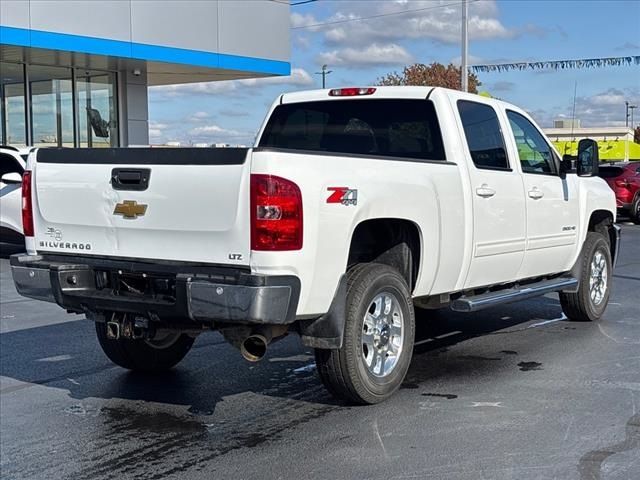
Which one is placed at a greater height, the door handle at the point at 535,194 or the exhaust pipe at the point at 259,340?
the door handle at the point at 535,194

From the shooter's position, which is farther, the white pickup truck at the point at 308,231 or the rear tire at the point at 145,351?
the rear tire at the point at 145,351

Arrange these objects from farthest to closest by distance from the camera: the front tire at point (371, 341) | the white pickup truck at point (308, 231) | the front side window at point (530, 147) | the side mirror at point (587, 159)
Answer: the side mirror at point (587, 159)
the front side window at point (530, 147)
the front tire at point (371, 341)
the white pickup truck at point (308, 231)

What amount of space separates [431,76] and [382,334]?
43.9 meters

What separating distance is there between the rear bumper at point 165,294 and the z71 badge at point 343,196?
554mm

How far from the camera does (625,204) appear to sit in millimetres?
23172

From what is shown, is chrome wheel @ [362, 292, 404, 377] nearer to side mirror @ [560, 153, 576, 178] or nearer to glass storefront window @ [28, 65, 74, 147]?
side mirror @ [560, 153, 576, 178]

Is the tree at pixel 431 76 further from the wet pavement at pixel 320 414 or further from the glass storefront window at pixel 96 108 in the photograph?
the wet pavement at pixel 320 414

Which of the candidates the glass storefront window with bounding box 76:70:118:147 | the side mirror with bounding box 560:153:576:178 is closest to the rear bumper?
the side mirror with bounding box 560:153:576:178

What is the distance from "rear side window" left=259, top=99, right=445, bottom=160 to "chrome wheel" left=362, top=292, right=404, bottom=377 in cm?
138

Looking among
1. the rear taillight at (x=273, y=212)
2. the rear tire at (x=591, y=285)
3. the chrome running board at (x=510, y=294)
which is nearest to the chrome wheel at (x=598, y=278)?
the rear tire at (x=591, y=285)

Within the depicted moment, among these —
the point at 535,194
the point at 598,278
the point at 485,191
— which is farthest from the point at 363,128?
the point at 598,278

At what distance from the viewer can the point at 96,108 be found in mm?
22016

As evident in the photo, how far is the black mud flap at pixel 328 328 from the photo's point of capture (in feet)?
17.3

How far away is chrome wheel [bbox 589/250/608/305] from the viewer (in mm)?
8758
